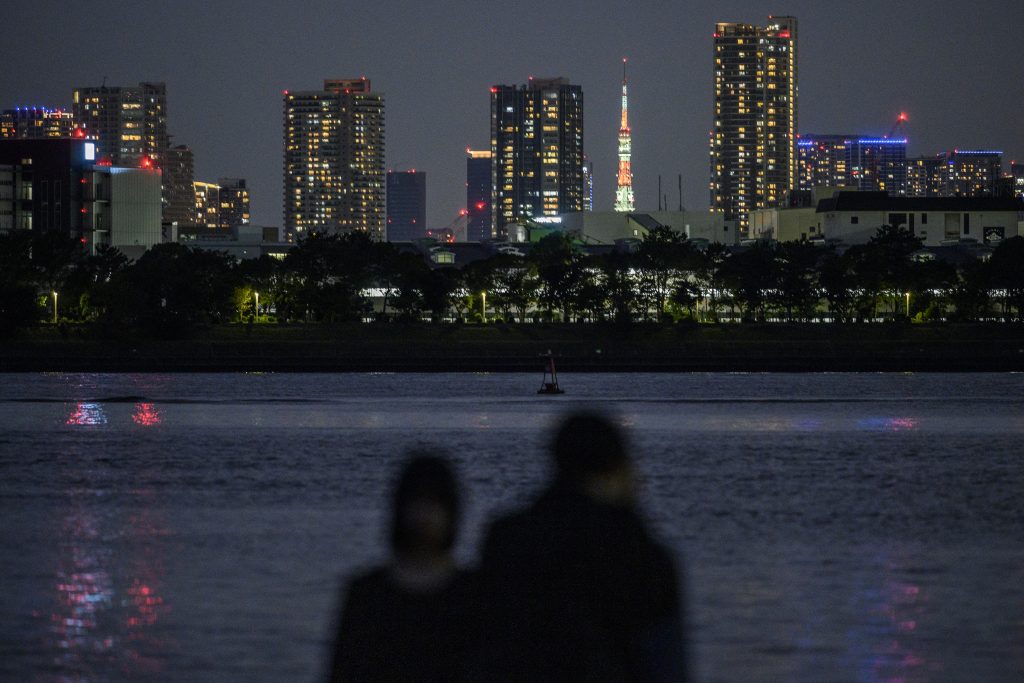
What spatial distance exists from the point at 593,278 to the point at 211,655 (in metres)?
108

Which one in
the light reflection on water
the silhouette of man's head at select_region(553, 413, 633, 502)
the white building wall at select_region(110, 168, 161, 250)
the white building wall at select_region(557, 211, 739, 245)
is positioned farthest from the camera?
the white building wall at select_region(557, 211, 739, 245)

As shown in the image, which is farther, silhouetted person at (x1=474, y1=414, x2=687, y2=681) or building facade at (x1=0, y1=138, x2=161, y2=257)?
building facade at (x1=0, y1=138, x2=161, y2=257)

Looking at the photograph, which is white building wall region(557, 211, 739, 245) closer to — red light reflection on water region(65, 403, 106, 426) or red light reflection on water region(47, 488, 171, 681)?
red light reflection on water region(65, 403, 106, 426)

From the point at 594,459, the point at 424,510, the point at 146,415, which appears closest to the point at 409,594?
the point at 424,510

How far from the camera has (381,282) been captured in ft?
409

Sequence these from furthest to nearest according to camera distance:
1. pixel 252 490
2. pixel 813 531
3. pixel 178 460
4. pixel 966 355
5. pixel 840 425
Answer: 1. pixel 966 355
2. pixel 840 425
3. pixel 178 460
4. pixel 252 490
5. pixel 813 531

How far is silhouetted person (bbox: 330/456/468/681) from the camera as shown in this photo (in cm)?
586

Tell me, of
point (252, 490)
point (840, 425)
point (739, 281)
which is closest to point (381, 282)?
point (739, 281)

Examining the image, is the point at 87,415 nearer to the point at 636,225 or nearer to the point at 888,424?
the point at 888,424

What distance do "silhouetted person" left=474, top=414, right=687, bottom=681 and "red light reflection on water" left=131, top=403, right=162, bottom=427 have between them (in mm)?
46413

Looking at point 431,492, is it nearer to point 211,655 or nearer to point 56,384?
point 211,655

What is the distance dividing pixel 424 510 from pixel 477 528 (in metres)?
17.2

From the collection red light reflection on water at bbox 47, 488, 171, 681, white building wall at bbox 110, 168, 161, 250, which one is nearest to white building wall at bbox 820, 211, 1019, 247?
white building wall at bbox 110, 168, 161, 250

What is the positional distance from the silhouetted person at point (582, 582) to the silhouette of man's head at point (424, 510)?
0.51 m
